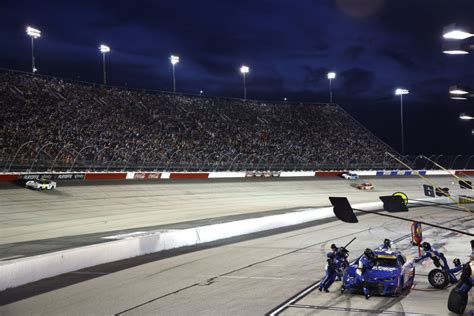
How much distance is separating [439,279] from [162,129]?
5160 cm

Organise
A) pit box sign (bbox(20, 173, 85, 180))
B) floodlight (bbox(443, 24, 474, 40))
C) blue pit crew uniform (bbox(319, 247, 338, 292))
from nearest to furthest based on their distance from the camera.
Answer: floodlight (bbox(443, 24, 474, 40))
blue pit crew uniform (bbox(319, 247, 338, 292))
pit box sign (bbox(20, 173, 85, 180))

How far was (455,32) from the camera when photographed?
7.33 meters

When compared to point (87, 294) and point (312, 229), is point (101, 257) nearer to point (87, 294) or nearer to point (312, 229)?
point (87, 294)

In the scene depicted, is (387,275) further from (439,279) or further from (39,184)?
(39,184)

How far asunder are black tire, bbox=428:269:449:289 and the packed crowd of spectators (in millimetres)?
31275

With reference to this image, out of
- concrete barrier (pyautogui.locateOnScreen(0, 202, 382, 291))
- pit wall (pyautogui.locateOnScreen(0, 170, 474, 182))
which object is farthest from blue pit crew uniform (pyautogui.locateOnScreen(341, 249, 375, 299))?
pit wall (pyautogui.locateOnScreen(0, 170, 474, 182))

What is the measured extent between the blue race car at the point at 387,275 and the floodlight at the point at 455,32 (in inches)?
208

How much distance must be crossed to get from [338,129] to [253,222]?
5909 centimetres

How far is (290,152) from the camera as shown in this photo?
6794 centimetres

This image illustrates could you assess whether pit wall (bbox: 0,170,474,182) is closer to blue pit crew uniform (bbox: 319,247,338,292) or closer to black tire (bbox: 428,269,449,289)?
black tire (bbox: 428,269,449,289)

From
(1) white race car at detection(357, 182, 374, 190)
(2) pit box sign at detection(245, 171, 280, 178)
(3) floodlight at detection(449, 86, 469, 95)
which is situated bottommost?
(1) white race car at detection(357, 182, 374, 190)

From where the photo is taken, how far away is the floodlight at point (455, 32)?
7270 mm

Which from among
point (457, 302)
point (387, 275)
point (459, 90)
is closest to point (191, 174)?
→ point (387, 275)

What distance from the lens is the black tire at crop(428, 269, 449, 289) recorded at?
38.4ft
